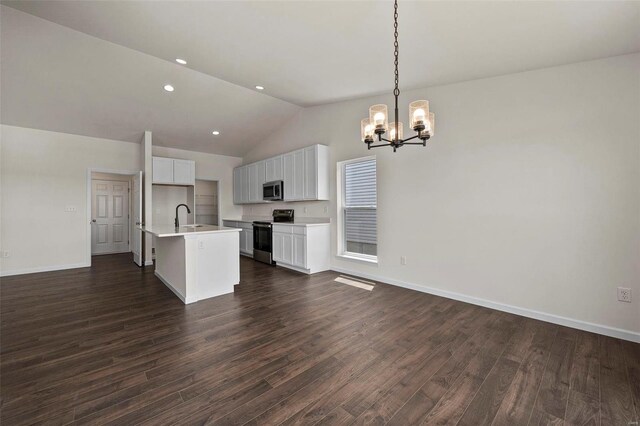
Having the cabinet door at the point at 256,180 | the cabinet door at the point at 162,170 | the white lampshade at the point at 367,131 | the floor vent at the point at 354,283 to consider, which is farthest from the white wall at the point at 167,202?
the white lampshade at the point at 367,131

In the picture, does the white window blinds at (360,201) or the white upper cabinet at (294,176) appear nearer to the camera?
the white window blinds at (360,201)

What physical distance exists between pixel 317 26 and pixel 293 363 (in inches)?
119

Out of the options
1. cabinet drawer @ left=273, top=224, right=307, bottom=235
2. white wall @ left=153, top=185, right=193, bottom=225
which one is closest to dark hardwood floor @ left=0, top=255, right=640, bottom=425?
cabinet drawer @ left=273, top=224, right=307, bottom=235

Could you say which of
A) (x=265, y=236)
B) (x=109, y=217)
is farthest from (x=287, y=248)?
(x=109, y=217)

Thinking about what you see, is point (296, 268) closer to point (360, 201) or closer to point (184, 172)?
point (360, 201)

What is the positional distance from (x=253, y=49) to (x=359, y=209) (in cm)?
290

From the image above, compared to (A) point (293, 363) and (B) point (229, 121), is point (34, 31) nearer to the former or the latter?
(B) point (229, 121)

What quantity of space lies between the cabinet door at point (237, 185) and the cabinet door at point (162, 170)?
1718mm

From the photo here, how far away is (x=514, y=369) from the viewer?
2021mm

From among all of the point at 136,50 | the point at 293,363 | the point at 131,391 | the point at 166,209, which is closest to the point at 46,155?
the point at 166,209

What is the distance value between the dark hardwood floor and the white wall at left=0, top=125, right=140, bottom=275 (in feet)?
7.13

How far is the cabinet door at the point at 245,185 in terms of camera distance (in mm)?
7078

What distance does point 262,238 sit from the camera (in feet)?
19.3

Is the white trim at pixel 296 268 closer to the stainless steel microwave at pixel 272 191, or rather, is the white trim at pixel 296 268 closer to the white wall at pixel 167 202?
the stainless steel microwave at pixel 272 191
